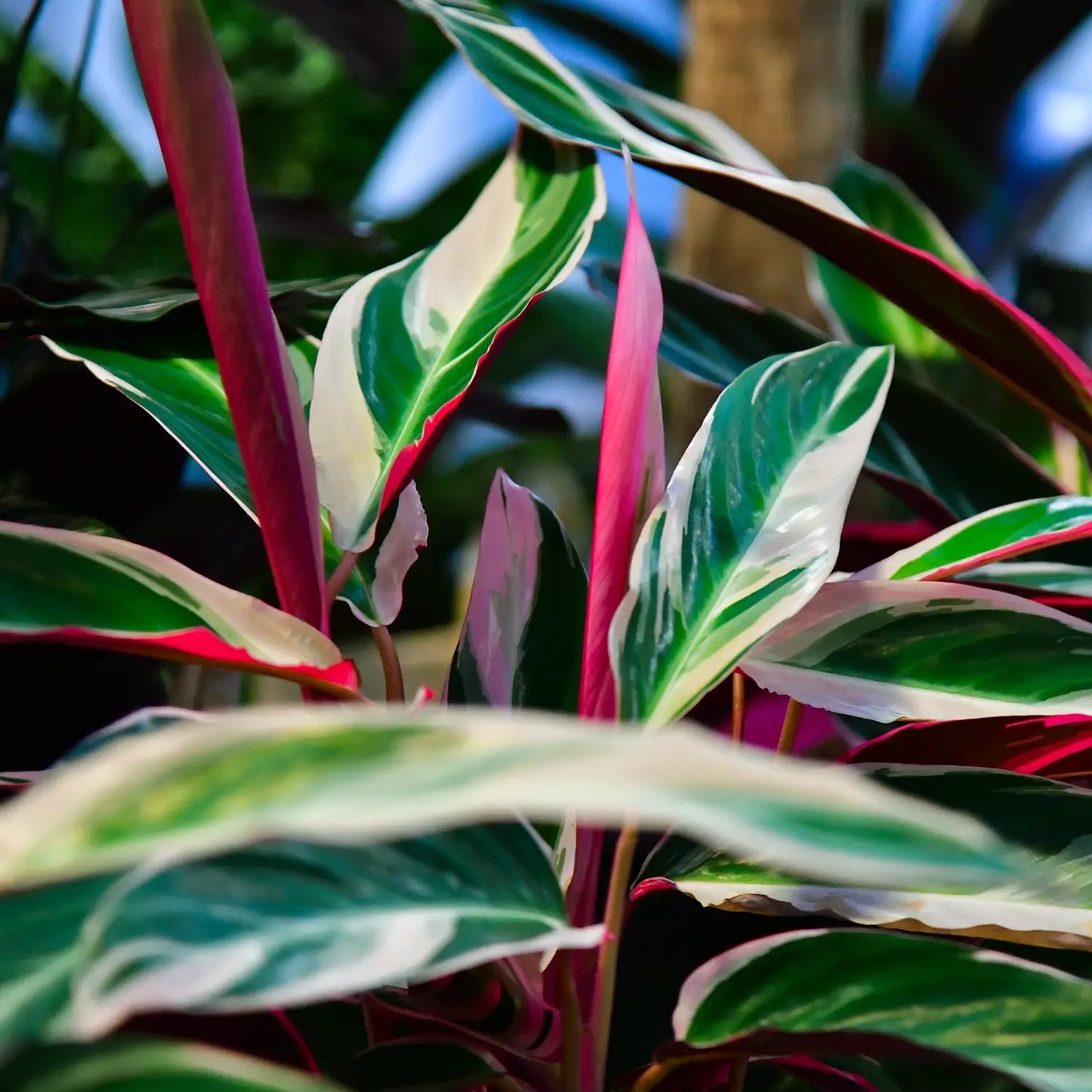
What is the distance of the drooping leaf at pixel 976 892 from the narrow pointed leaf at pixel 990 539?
72mm

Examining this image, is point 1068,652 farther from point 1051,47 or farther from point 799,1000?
point 1051,47

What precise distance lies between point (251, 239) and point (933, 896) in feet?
0.95

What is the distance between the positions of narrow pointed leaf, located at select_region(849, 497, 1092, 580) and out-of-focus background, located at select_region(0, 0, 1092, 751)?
310 millimetres

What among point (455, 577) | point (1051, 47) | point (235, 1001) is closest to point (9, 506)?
point (235, 1001)

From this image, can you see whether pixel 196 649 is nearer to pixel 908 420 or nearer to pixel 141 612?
pixel 141 612

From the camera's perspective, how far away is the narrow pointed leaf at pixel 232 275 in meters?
0.30

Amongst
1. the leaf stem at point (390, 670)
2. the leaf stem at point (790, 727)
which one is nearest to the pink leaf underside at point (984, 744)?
the leaf stem at point (790, 727)

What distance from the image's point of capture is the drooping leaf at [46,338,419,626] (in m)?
0.38

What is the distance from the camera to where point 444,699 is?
A: 0.37 meters

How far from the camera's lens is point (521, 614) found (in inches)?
15.2

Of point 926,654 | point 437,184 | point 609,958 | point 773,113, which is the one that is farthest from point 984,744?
point 437,184

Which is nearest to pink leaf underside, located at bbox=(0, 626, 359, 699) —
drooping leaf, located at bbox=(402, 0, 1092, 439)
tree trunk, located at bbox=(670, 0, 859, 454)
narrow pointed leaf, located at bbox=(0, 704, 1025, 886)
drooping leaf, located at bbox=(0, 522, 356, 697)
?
drooping leaf, located at bbox=(0, 522, 356, 697)

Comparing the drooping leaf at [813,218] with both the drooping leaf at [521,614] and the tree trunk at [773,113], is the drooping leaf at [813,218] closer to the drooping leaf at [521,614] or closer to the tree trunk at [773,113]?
the drooping leaf at [521,614]

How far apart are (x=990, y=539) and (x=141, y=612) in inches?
11.4
